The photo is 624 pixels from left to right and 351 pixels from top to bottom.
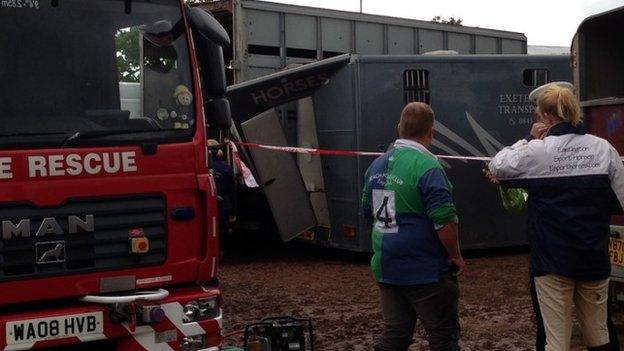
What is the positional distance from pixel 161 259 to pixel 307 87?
5.99 metres

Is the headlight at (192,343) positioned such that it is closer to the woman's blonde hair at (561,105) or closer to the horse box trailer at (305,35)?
the woman's blonde hair at (561,105)

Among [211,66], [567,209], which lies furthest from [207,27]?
[567,209]

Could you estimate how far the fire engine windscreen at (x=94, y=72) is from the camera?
4898mm

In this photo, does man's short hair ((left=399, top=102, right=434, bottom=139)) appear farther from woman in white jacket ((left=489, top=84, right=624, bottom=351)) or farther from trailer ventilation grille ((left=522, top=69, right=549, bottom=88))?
trailer ventilation grille ((left=522, top=69, right=549, bottom=88))

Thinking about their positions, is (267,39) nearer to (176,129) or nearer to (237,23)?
(237,23)

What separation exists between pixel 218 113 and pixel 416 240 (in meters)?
1.79

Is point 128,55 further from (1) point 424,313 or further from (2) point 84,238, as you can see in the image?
(1) point 424,313

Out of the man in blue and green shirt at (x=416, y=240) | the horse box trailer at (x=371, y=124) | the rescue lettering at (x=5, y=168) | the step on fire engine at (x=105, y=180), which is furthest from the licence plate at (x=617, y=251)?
the horse box trailer at (x=371, y=124)

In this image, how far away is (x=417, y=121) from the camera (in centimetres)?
480

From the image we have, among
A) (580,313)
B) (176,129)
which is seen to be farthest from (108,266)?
(580,313)

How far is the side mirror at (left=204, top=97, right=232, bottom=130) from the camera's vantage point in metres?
5.72

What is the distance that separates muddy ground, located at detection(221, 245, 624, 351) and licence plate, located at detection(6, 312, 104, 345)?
A: 2.27 meters

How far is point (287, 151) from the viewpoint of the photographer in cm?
1098

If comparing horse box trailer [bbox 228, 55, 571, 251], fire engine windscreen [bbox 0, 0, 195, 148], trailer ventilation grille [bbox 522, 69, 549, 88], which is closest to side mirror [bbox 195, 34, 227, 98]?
fire engine windscreen [bbox 0, 0, 195, 148]
